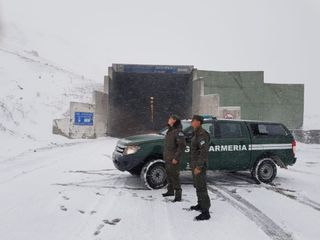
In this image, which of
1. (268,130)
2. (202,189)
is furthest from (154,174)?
(268,130)

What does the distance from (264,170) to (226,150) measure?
4.75 ft

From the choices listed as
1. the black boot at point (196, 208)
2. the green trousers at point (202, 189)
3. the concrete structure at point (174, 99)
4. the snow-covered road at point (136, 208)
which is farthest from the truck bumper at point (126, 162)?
the concrete structure at point (174, 99)

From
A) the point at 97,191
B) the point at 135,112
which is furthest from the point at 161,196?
the point at 135,112

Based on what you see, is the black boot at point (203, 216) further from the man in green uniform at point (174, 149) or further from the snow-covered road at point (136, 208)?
the man in green uniform at point (174, 149)

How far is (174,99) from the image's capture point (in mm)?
36844

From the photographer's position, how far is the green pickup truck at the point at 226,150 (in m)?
8.80

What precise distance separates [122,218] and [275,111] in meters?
28.0

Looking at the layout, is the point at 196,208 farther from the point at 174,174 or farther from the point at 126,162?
the point at 126,162

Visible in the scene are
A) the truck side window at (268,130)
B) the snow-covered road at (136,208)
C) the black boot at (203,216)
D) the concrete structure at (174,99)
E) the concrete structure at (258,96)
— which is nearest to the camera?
the snow-covered road at (136,208)

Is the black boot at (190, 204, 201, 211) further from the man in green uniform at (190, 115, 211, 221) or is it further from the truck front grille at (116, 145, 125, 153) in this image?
the truck front grille at (116, 145, 125, 153)

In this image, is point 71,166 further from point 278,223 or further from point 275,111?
point 275,111

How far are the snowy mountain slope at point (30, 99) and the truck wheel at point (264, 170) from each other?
9.88 m

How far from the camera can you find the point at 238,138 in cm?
970

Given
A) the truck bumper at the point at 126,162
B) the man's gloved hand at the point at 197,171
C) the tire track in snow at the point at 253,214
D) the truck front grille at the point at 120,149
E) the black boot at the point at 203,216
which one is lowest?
the tire track in snow at the point at 253,214
